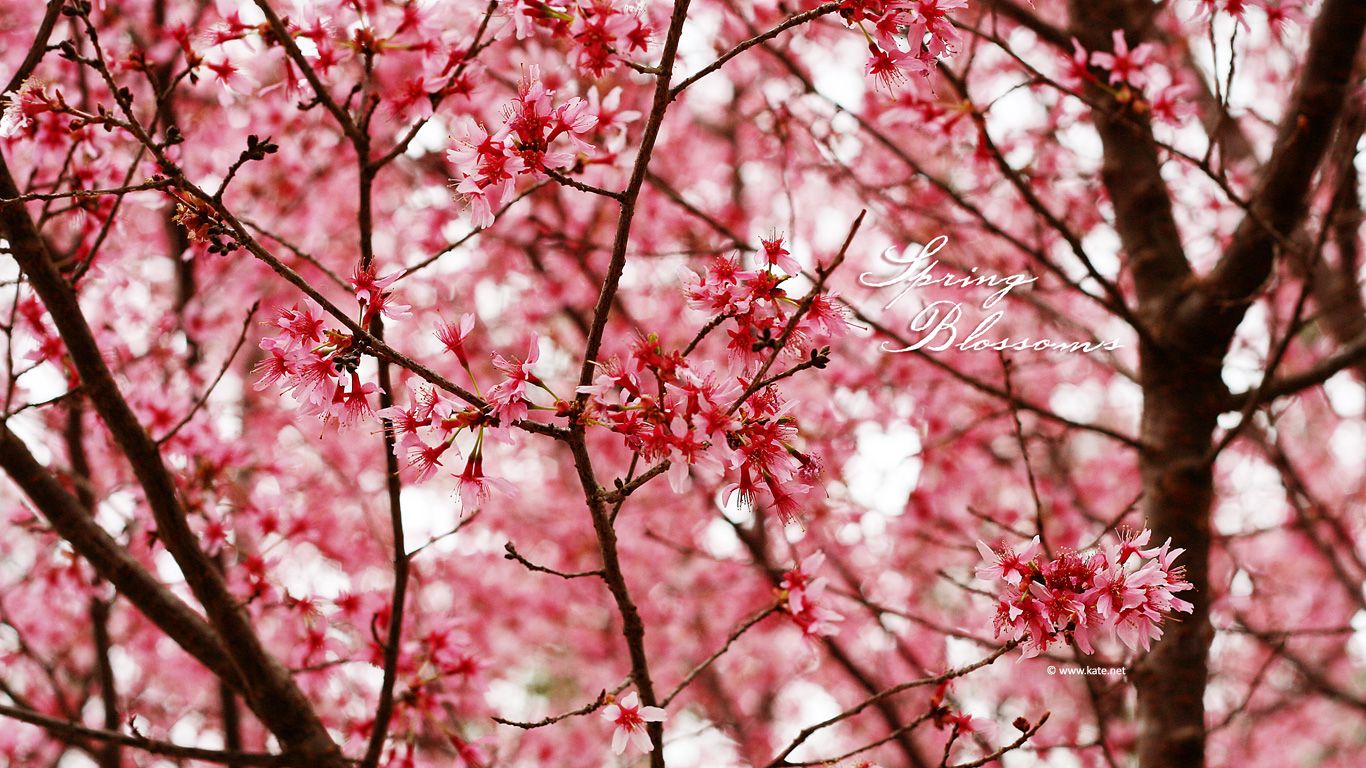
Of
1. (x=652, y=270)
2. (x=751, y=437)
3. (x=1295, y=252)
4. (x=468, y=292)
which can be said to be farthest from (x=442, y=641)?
(x=468, y=292)

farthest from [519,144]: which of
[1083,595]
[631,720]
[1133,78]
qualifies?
[1133,78]

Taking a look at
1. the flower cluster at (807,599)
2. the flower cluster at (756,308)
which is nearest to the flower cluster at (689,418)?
the flower cluster at (756,308)

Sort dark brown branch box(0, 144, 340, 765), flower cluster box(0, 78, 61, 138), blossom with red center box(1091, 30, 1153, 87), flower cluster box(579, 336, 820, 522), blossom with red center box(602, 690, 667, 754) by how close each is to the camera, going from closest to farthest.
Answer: flower cluster box(579, 336, 820, 522) < blossom with red center box(602, 690, 667, 754) < flower cluster box(0, 78, 61, 138) < dark brown branch box(0, 144, 340, 765) < blossom with red center box(1091, 30, 1153, 87)

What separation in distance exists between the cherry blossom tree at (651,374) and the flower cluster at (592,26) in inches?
0.5

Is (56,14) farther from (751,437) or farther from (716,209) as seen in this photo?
(716,209)

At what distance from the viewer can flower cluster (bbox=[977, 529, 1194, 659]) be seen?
6.08 ft

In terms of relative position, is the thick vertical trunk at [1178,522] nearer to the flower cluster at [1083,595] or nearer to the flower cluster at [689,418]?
the flower cluster at [1083,595]

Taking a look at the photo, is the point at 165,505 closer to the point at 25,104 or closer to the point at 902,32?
the point at 25,104

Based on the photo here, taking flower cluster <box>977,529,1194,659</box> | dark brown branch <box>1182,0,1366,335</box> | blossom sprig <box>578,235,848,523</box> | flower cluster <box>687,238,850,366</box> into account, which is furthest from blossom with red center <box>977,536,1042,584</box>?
dark brown branch <box>1182,0,1366,335</box>

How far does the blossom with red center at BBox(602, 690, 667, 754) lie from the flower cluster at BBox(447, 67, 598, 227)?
1038mm

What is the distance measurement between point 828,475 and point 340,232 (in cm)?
389

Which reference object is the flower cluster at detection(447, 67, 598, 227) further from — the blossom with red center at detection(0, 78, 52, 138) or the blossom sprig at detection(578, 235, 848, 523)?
the blossom with red center at detection(0, 78, 52, 138)

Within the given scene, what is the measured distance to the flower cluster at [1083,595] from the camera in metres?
1.85

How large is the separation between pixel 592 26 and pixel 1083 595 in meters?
1.51
